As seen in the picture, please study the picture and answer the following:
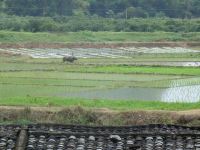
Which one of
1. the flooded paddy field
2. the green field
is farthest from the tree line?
the green field

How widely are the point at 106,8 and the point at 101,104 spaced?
3467 centimetres

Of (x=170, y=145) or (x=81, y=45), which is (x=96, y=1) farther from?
(x=170, y=145)

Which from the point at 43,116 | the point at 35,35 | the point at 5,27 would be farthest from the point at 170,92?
the point at 5,27

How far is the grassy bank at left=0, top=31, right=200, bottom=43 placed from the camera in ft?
102

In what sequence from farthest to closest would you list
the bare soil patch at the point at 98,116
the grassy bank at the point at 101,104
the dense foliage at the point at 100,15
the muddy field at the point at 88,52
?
1. the dense foliage at the point at 100,15
2. the muddy field at the point at 88,52
3. the grassy bank at the point at 101,104
4. the bare soil patch at the point at 98,116

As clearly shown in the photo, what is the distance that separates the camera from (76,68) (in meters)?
20.3

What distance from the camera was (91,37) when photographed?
1318 inches

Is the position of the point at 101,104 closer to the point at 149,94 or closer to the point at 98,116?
the point at 98,116

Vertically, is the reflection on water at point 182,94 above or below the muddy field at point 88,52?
below

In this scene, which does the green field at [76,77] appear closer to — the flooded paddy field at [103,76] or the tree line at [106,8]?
the flooded paddy field at [103,76]

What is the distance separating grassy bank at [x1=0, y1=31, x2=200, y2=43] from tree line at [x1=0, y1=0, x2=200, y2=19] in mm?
8976

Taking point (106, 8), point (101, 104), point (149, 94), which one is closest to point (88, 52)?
point (149, 94)

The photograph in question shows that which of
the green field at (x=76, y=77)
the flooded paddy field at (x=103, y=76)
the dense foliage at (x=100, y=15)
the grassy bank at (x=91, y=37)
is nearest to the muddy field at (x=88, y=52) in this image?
the flooded paddy field at (x=103, y=76)

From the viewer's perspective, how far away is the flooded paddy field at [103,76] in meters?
15.4
